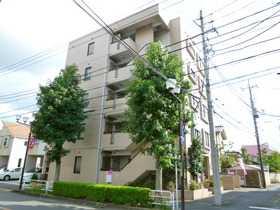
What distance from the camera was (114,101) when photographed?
17984mm

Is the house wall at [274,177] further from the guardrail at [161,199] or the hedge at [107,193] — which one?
the hedge at [107,193]

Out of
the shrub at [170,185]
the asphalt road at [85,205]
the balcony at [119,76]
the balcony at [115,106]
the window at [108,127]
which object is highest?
the balcony at [119,76]

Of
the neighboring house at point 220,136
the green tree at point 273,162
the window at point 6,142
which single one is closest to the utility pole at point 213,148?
the neighboring house at point 220,136

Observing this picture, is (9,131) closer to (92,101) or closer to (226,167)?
(92,101)

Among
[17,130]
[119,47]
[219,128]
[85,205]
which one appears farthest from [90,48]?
[219,128]

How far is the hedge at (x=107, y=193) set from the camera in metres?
9.82

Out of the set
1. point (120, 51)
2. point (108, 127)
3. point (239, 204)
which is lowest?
point (239, 204)

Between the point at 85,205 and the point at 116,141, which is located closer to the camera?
the point at 85,205

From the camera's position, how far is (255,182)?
2295 centimetres

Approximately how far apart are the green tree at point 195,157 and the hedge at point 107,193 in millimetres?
6254

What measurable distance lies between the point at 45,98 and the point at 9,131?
21.4 meters

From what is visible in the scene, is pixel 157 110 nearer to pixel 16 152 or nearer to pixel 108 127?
pixel 108 127

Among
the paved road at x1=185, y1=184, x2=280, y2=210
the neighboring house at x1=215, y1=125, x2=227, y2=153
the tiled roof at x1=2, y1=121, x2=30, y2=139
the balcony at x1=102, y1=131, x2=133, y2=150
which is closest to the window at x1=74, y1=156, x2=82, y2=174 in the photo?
the balcony at x1=102, y1=131, x2=133, y2=150

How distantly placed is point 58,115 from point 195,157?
11.8 m
